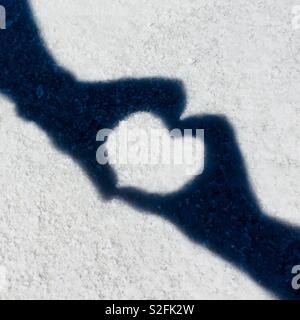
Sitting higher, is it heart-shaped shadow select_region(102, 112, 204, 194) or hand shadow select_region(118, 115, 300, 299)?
heart-shaped shadow select_region(102, 112, 204, 194)

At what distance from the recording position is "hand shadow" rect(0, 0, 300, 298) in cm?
239

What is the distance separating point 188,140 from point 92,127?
0.73 m

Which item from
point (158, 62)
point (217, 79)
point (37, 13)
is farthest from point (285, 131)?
point (37, 13)

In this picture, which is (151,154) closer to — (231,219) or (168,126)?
(168,126)

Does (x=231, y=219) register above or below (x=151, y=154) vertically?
below

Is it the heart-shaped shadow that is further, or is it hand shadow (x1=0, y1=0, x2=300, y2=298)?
the heart-shaped shadow

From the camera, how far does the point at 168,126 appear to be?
9.36 feet

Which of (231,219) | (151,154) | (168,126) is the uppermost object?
(168,126)

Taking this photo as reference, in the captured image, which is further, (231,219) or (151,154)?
(151,154)

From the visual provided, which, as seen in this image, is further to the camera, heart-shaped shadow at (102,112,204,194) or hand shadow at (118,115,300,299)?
heart-shaped shadow at (102,112,204,194)

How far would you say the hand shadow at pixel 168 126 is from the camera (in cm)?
239

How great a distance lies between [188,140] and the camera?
2803 mm

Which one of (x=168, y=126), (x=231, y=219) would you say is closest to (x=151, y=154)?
(x=168, y=126)
